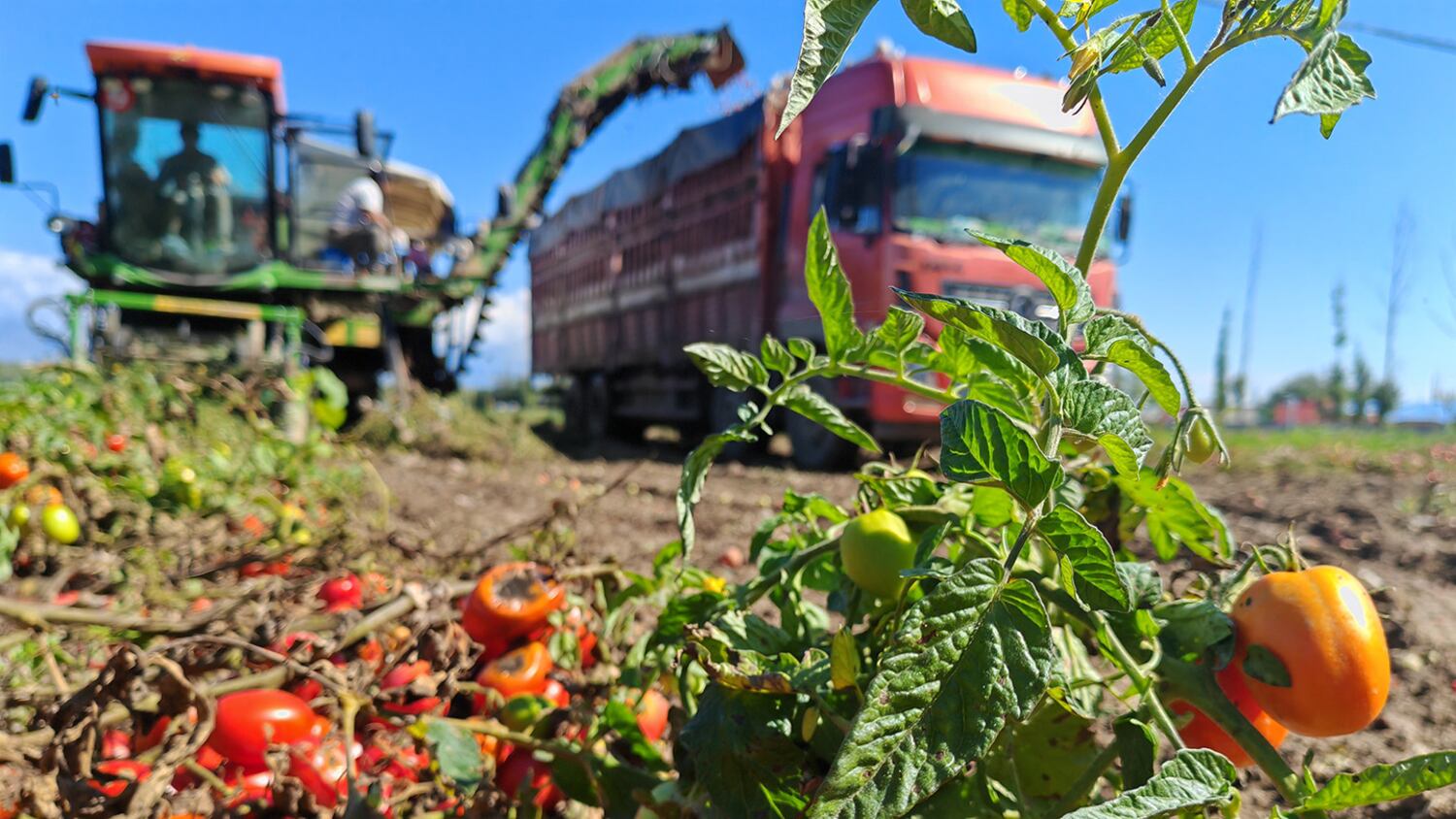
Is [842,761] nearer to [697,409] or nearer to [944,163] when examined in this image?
[944,163]

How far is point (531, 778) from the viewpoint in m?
1.26

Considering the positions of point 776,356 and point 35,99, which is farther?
point 35,99

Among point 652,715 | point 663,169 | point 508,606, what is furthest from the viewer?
point 663,169

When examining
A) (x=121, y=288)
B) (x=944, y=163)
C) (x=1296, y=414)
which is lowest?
(x=1296, y=414)

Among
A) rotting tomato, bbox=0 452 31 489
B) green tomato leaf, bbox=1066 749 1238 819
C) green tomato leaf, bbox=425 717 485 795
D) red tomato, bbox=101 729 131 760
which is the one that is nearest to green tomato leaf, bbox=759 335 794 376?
green tomato leaf, bbox=1066 749 1238 819

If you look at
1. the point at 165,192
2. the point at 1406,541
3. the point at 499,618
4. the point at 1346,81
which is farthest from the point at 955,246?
the point at 165,192

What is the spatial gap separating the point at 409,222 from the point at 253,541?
44.7 feet

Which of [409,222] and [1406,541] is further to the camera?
[409,222]

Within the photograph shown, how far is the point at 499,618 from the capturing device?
62.9 inches

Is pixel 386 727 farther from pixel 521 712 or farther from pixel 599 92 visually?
pixel 599 92

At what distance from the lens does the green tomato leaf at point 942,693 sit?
622mm

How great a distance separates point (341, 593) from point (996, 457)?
5.22 feet

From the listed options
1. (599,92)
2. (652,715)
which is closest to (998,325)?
(652,715)

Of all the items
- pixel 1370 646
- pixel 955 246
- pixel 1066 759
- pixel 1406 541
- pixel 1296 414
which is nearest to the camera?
pixel 1370 646
